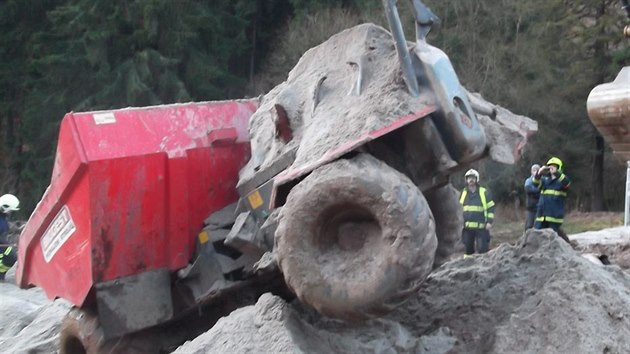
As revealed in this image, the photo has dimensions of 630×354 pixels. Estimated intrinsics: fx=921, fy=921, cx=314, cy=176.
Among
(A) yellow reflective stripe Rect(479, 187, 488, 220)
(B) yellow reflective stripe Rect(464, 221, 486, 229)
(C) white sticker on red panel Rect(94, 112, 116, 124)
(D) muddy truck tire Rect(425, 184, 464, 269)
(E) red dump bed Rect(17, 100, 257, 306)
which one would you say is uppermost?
(C) white sticker on red panel Rect(94, 112, 116, 124)

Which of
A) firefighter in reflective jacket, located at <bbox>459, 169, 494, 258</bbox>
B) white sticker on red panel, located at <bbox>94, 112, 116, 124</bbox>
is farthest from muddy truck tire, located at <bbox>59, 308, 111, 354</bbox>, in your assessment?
firefighter in reflective jacket, located at <bbox>459, 169, 494, 258</bbox>

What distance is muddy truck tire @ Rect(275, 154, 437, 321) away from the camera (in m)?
4.00

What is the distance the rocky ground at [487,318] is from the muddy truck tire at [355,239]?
347 millimetres

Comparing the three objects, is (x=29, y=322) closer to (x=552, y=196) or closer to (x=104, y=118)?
(x=104, y=118)

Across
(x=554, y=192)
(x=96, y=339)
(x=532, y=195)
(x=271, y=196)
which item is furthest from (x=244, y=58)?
(x=271, y=196)

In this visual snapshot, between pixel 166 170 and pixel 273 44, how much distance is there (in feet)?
65.5

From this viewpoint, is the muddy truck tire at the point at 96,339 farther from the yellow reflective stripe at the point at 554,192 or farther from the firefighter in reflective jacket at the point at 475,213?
the yellow reflective stripe at the point at 554,192

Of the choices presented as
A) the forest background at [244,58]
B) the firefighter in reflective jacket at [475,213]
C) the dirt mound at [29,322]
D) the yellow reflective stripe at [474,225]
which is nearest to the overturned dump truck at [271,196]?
the dirt mound at [29,322]

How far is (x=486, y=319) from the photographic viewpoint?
467 cm

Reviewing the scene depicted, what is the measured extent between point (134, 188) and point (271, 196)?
0.95 m

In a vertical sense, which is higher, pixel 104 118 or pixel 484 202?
pixel 104 118

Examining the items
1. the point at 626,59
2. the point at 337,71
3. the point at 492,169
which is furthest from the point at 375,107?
the point at 626,59

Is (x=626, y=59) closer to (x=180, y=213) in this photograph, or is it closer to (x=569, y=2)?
(x=569, y=2)

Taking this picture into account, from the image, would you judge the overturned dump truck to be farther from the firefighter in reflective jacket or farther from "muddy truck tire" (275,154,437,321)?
the firefighter in reflective jacket
